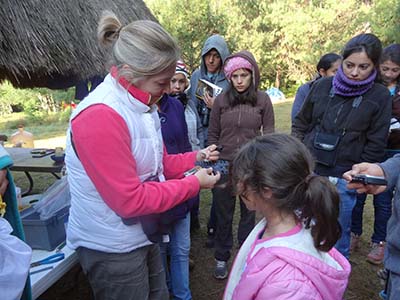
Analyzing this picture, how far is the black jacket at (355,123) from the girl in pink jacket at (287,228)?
121 centimetres

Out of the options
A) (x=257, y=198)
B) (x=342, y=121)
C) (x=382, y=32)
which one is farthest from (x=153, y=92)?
(x=382, y=32)

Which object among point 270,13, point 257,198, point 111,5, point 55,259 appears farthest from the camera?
point 270,13

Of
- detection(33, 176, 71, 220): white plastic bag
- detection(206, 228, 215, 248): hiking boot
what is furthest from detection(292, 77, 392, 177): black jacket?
detection(33, 176, 71, 220): white plastic bag

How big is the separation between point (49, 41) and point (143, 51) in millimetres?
1867

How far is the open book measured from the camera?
3.23 meters

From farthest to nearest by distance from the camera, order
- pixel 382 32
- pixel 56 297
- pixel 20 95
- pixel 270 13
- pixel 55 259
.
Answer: pixel 270 13, pixel 20 95, pixel 382 32, pixel 56 297, pixel 55 259

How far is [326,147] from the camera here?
2318 millimetres

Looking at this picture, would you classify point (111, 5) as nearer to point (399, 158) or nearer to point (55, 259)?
point (55, 259)

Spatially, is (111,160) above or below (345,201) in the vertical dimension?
above

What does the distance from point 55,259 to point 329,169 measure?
1811 mm

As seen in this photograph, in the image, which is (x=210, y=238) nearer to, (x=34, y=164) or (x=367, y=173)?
(x=34, y=164)

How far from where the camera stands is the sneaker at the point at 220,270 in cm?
279

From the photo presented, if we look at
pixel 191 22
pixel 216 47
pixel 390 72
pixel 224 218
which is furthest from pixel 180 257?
pixel 191 22

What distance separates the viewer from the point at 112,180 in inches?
45.1
